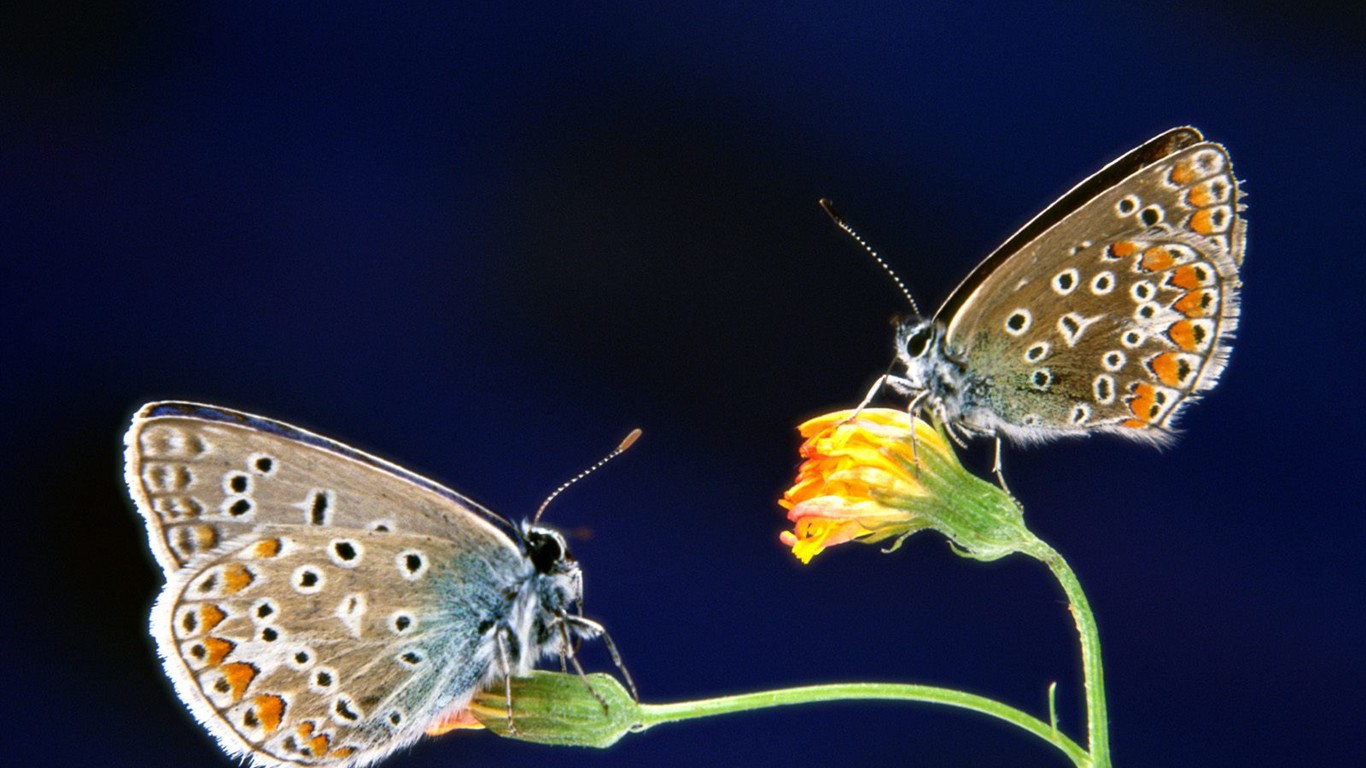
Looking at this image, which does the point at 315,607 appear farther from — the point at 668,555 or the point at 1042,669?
the point at 1042,669

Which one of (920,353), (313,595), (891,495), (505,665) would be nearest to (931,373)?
(920,353)

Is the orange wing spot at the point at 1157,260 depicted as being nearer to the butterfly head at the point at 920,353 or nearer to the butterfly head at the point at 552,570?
the butterfly head at the point at 920,353

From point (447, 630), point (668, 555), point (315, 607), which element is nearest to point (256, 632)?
point (315, 607)

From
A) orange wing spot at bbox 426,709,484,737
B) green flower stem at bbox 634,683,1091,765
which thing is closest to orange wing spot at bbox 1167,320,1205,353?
green flower stem at bbox 634,683,1091,765

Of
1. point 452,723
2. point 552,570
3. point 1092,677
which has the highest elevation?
point 552,570

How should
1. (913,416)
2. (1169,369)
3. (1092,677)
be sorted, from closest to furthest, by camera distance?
1. (1092,677)
2. (1169,369)
3. (913,416)

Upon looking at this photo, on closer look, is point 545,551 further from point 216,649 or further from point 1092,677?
point 1092,677

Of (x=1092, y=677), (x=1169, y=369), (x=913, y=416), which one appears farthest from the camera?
(x=913, y=416)
